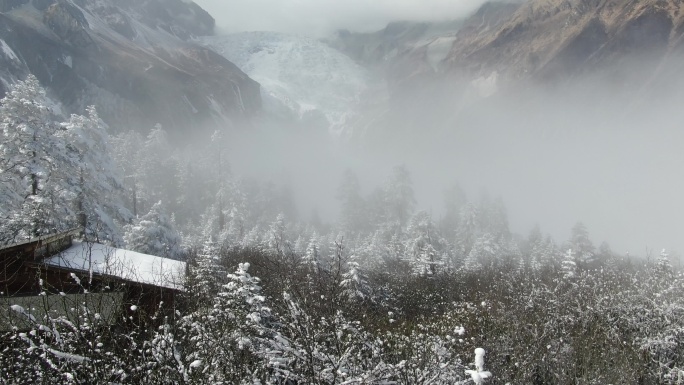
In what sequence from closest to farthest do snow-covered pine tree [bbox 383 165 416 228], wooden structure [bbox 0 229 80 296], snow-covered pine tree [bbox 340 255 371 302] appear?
wooden structure [bbox 0 229 80 296] → snow-covered pine tree [bbox 340 255 371 302] → snow-covered pine tree [bbox 383 165 416 228]

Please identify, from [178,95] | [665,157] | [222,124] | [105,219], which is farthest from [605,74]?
[105,219]

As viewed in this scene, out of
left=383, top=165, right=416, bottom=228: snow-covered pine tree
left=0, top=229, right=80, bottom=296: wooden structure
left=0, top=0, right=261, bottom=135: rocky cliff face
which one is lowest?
left=0, top=229, right=80, bottom=296: wooden structure

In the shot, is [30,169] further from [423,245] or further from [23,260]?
[423,245]

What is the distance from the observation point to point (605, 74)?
633 feet

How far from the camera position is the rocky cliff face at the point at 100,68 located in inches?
4046

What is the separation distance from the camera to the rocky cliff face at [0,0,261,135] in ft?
337

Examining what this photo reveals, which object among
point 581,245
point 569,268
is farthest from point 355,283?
point 581,245

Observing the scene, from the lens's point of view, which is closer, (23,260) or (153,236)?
(23,260)

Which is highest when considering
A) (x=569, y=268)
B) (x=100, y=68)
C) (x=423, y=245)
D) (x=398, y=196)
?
(x=100, y=68)

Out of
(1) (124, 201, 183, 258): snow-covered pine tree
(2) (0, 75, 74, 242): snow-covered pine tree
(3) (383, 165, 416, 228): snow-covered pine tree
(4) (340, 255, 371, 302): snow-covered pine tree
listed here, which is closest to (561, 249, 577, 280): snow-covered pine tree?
(4) (340, 255, 371, 302): snow-covered pine tree

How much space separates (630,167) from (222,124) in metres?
154

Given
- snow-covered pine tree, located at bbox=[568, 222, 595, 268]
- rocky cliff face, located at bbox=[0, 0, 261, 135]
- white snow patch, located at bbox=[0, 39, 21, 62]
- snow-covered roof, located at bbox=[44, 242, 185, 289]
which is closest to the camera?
snow-covered roof, located at bbox=[44, 242, 185, 289]

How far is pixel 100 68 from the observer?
385 ft

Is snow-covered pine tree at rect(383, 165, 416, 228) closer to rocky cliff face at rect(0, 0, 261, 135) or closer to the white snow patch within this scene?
rocky cliff face at rect(0, 0, 261, 135)
